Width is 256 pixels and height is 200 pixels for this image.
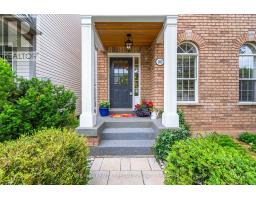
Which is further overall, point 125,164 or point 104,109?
point 104,109

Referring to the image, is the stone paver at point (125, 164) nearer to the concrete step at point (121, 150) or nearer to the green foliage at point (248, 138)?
the concrete step at point (121, 150)

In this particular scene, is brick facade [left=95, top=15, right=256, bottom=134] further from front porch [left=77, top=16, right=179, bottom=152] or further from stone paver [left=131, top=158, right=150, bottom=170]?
stone paver [left=131, top=158, right=150, bottom=170]

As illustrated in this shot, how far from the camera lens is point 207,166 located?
208 cm

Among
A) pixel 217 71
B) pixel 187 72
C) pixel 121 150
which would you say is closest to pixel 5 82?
pixel 121 150

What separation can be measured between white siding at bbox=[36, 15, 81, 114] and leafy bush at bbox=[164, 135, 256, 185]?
5037 mm

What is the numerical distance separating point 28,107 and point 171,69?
3.13m

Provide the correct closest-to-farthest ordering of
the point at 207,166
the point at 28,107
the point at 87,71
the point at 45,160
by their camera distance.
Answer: the point at 207,166, the point at 45,160, the point at 28,107, the point at 87,71

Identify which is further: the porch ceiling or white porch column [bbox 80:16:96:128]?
the porch ceiling

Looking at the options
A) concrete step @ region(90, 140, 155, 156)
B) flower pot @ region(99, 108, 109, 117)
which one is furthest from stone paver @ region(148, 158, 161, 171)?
flower pot @ region(99, 108, 109, 117)

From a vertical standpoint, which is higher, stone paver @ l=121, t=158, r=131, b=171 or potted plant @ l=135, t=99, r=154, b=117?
potted plant @ l=135, t=99, r=154, b=117

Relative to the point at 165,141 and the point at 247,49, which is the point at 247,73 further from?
the point at 165,141

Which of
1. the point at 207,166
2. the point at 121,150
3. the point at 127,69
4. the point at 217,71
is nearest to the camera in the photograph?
the point at 207,166

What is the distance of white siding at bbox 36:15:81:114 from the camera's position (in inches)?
257

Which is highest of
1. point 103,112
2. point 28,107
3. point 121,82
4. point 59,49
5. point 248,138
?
point 59,49
